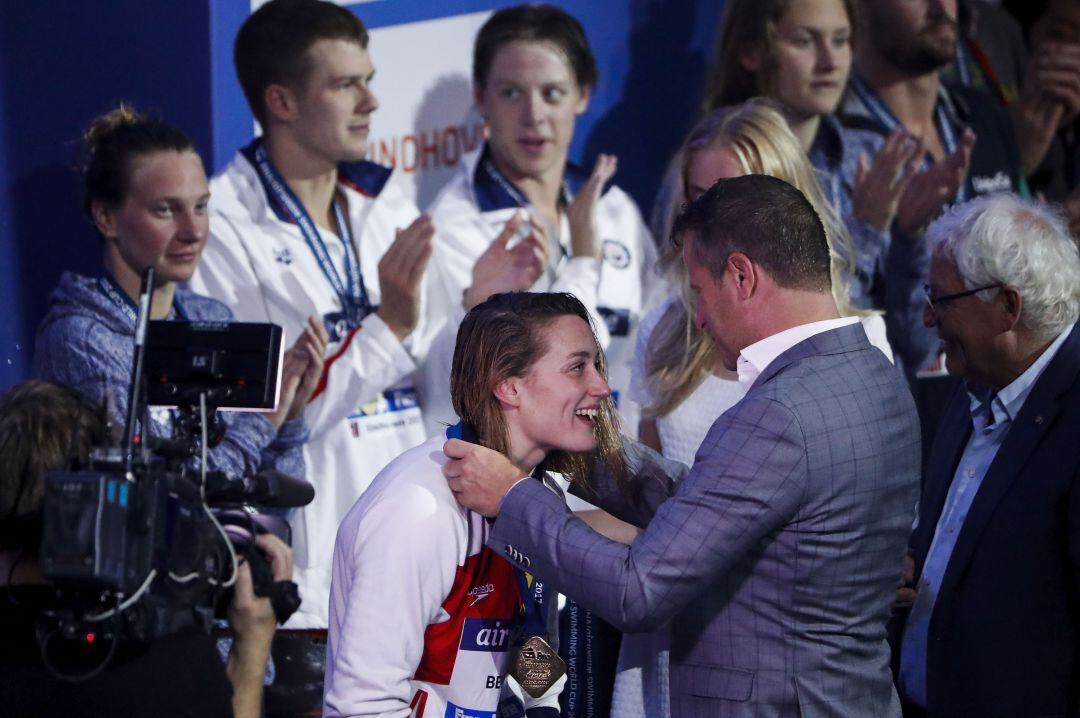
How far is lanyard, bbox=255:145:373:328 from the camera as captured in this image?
4.41 metres

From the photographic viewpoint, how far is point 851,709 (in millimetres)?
2607

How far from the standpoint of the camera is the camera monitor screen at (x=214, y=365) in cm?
271

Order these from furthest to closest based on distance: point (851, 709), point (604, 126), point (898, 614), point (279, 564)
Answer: point (604, 126)
point (898, 614)
point (279, 564)
point (851, 709)

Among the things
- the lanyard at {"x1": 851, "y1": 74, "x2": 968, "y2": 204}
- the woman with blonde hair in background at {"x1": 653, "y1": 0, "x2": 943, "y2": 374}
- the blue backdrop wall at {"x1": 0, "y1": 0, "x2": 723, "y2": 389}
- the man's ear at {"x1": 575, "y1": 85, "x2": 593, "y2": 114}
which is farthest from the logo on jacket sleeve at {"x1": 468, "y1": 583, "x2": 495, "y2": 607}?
the lanyard at {"x1": 851, "y1": 74, "x2": 968, "y2": 204}

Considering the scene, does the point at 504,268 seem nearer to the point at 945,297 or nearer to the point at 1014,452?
the point at 945,297

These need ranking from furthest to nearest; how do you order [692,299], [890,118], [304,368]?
[890,118]
[304,368]
[692,299]

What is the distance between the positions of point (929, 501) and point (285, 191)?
2133 millimetres

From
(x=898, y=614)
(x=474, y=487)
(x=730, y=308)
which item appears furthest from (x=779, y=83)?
(x=474, y=487)

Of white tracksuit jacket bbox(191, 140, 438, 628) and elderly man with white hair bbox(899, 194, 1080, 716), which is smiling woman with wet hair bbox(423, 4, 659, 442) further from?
elderly man with white hair bbox(899, 194, 1080, 716)

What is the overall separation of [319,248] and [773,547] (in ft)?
7.46

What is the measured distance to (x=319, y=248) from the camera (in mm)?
4445

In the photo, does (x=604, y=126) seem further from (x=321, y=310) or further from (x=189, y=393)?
(x=189, y=393)

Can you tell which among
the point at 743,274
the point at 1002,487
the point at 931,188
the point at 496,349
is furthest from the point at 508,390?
the point at 931,188

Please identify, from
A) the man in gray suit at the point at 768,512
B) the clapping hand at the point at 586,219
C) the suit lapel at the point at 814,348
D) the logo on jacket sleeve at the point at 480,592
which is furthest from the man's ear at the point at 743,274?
the clapping hand at the point at 586,219
